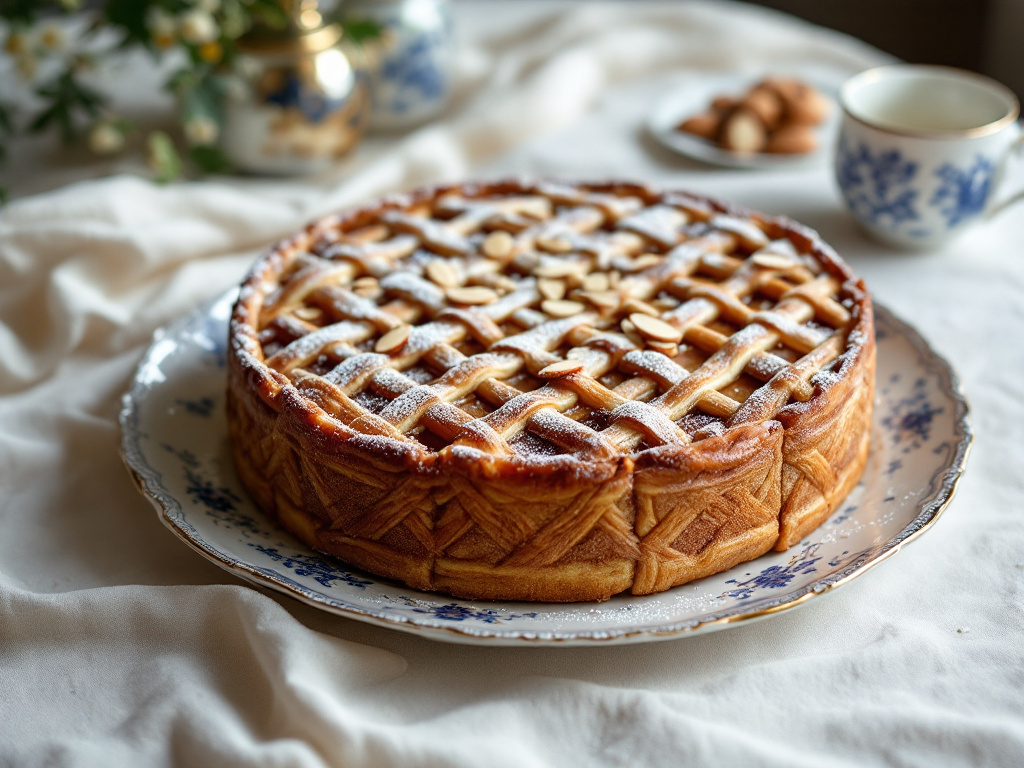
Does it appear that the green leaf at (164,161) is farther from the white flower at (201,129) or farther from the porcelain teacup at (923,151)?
the porcelain teacup at (923,151)

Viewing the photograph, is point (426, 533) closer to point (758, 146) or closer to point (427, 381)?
point (427, 381)

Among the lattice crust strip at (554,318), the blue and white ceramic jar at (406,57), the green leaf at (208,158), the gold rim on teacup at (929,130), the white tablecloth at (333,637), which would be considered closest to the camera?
the white tablecloth at (333,637)

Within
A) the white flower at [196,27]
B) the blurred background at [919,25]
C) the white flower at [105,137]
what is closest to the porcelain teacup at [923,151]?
the white flower at [196,27]

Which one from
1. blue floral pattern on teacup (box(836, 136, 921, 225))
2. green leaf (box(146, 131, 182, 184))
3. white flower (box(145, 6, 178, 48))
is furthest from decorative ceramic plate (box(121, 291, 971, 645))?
white flower (box(145, 6, 178, 48))

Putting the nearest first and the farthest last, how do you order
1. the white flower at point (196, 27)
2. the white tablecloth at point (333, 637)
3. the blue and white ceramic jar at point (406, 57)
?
the white tablecloth at point (333, 637) → the white flower at point (196, 27) → the blue and white ceramic jar at point (406, 57)

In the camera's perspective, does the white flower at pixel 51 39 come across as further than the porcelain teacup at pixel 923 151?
Yes

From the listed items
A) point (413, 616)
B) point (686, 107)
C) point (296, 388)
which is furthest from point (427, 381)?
point (686, 107)
